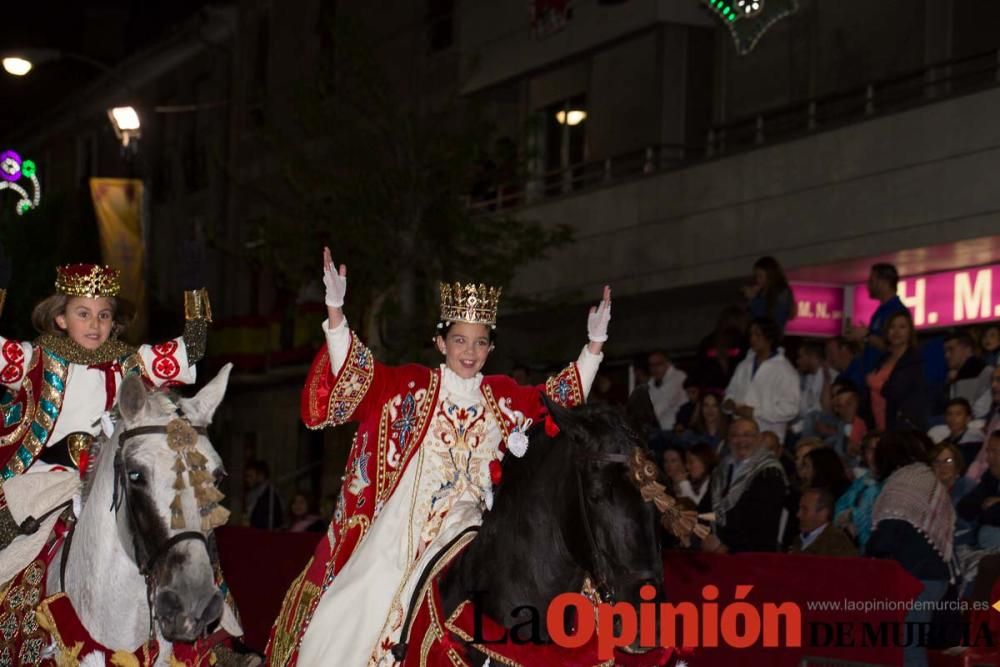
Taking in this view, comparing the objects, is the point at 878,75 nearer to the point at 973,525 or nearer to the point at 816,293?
the point at 816,293

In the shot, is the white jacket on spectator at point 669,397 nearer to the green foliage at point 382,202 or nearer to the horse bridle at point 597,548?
the green foliage at point 382,202

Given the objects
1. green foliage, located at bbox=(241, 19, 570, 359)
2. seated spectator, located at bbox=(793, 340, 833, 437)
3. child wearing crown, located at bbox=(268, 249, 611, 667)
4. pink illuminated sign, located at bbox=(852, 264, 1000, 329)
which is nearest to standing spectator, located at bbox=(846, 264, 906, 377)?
seated spectator, located at bbox=(793, 340, 833, 437)

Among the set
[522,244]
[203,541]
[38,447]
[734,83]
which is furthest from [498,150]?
[203,541]

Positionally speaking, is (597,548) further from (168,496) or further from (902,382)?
(902,382)

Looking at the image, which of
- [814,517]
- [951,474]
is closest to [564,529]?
[814,517]

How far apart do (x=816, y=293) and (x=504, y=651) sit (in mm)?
12247

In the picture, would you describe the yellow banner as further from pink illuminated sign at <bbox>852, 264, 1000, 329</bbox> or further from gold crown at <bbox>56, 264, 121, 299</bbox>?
gold crown at <bbox>56, 264, 121, 299</bbox>

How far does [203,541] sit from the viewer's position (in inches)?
256

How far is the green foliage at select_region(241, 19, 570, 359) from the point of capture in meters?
20.5

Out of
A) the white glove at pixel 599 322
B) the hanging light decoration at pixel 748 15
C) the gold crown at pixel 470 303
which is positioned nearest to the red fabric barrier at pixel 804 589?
the white glove at pixel 599 322

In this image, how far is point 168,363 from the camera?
26.2 ft

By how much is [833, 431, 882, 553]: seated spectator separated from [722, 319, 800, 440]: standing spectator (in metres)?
2.44

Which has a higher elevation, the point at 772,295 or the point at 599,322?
the point at 772,295

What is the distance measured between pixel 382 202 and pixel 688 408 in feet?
20.1
